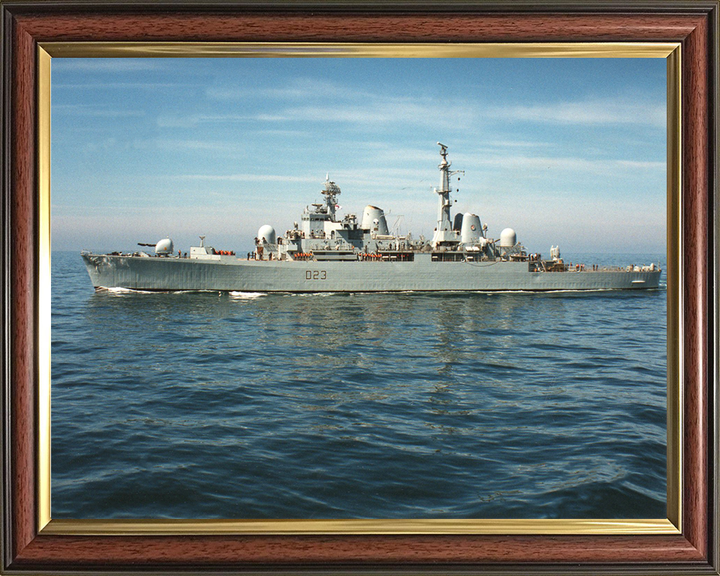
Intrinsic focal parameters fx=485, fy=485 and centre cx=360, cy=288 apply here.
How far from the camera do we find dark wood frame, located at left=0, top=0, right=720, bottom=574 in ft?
10.5

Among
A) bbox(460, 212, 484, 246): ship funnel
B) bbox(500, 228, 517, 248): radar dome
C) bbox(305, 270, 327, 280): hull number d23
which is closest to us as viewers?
bbox(305, 270, 327, 280): hull number d23

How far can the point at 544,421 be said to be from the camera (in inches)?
223

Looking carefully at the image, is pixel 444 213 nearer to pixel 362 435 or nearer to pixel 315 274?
pixel 315 274

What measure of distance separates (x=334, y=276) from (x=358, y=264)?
2.03 metres

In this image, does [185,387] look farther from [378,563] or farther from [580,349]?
[580,349]

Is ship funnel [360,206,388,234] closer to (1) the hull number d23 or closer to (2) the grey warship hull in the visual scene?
(2) the grey warship hull

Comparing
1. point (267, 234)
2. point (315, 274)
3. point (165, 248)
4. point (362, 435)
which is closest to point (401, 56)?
point (362, 435)

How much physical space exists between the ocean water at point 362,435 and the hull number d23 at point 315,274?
2471 cm

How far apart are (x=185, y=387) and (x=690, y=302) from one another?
6.99m

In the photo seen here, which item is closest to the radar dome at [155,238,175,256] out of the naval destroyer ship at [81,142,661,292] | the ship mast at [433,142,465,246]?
the naval destroyer ship at [81,142,661,292]

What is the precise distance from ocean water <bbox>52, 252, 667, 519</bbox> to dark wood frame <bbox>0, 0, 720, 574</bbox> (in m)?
0.26

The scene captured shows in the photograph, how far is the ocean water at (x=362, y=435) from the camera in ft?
12.7

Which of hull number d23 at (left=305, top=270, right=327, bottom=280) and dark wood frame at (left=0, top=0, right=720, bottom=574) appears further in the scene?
hull number d23 at (left=305, top=270, right=327, bottom=280)

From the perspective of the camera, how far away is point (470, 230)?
137 feet
